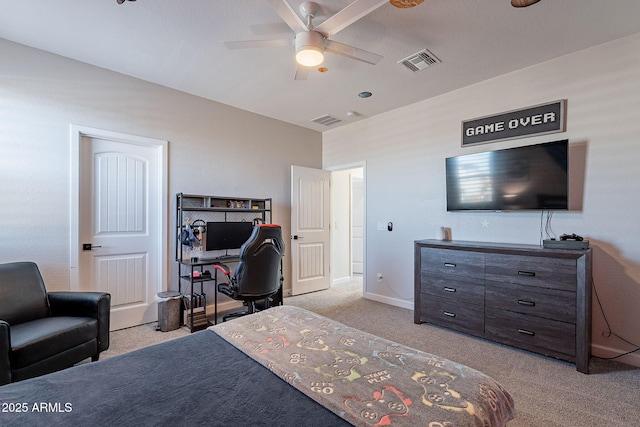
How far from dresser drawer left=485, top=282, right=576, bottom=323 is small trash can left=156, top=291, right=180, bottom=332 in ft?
11.1

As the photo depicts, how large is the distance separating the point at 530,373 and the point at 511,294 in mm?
680

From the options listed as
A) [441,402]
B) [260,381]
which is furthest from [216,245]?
[441,402]

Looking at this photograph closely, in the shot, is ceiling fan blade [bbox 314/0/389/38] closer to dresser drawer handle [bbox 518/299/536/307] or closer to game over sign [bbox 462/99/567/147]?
game over sign [bbox 462/99/567/147]

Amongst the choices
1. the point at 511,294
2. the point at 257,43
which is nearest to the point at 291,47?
the point at 257,43

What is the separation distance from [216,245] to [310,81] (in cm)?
237

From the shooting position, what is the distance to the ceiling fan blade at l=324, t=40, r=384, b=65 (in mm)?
2271

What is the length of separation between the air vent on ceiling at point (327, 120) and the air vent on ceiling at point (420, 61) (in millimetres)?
1713

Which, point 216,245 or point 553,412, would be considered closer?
point 553,412

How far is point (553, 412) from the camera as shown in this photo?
195cm

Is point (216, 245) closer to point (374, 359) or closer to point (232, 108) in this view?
point (232, 108)

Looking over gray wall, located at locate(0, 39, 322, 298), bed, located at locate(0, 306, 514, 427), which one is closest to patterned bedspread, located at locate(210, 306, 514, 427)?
bed, located at locate(0, 306, 514, 427)

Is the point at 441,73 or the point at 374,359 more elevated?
the point at 441,73

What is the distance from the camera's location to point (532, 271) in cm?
270

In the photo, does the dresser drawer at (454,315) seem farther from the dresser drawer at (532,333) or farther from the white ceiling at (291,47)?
the white ceiling at (291,47)
